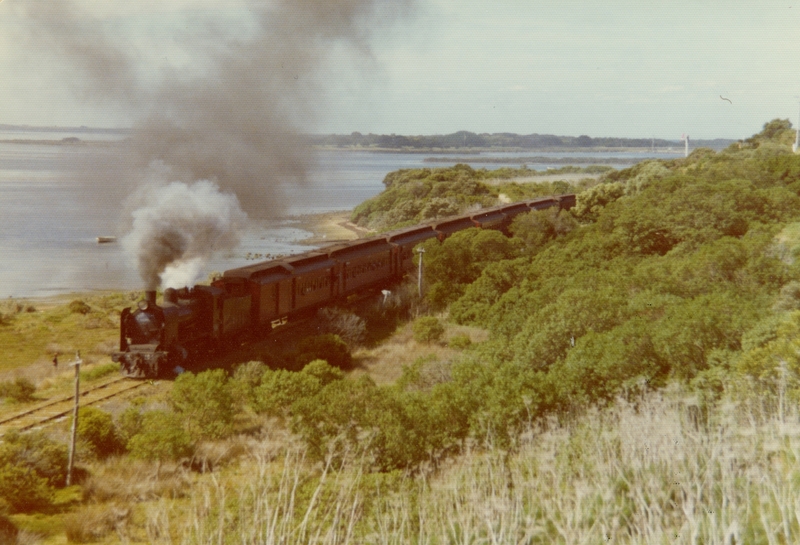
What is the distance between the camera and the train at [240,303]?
17984 mm

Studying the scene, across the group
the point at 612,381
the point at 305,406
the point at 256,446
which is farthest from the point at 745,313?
the point at 256,446

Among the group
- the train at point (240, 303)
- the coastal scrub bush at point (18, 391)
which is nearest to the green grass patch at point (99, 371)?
the train at point (240, 303)

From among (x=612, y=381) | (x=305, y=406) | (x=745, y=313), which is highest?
(x=745, y=313)

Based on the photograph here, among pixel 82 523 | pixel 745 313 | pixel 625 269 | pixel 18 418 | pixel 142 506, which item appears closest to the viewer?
pixel 82 523

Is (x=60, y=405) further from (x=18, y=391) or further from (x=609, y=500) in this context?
(x=609, y=500)

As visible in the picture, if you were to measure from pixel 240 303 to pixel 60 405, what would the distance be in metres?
5.58

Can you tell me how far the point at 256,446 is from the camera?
13.5 meters

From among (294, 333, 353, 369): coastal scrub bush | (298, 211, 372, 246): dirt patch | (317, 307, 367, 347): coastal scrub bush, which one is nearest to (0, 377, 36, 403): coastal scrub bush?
(294, 333, 353, 369): coastal scrub bush

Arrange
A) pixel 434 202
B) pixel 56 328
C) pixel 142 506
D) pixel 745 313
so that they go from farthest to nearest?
pixel 434 202
pixel 56 328
pixel 745 313
pixel 142 506

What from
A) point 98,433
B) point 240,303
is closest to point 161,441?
point 98,433

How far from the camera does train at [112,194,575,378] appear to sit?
59.0 feet

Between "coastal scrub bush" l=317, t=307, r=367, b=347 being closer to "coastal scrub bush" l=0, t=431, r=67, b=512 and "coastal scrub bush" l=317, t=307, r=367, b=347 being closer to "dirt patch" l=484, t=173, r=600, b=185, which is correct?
"coastal scrub bush" l=0, t=431, r=67, b=512

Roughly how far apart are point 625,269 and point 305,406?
1516 centimetres

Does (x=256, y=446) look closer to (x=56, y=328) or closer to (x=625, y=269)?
(x=625, y=269)
